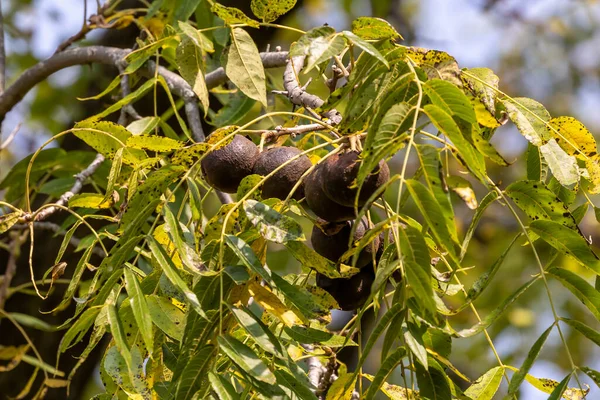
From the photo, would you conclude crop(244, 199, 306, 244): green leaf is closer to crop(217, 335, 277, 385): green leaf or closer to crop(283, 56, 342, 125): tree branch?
crop(217, 335, 277, 385): green leaf

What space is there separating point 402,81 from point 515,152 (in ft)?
18.1

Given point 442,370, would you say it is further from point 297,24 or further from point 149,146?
point 297,24

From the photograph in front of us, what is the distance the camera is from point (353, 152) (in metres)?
1.43

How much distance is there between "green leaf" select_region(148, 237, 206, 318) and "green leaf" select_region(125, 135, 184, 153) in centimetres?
31

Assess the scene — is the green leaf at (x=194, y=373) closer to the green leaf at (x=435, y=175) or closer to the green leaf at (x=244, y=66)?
the green leaf at (x=435, y=175)

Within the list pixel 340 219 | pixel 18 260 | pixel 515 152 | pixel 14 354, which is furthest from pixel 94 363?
pixel 515 152

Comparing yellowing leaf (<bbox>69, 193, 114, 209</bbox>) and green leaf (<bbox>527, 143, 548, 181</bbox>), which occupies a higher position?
green leaf (<bbox>527, 143, 548, 181</bbox>)

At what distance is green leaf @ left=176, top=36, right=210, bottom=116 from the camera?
174 cm

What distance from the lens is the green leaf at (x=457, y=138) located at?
119cm

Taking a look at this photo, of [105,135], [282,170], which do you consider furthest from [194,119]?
[282,170]

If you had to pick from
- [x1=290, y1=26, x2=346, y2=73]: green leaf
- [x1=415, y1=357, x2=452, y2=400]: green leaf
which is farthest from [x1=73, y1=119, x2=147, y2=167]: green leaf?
[x1=415, y1=357, x2=452, y2=400]: green leaf

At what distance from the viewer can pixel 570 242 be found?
1.37 meters

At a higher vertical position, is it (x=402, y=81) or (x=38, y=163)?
(x=402, y=81)

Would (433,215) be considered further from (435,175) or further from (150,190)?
(150,190)
